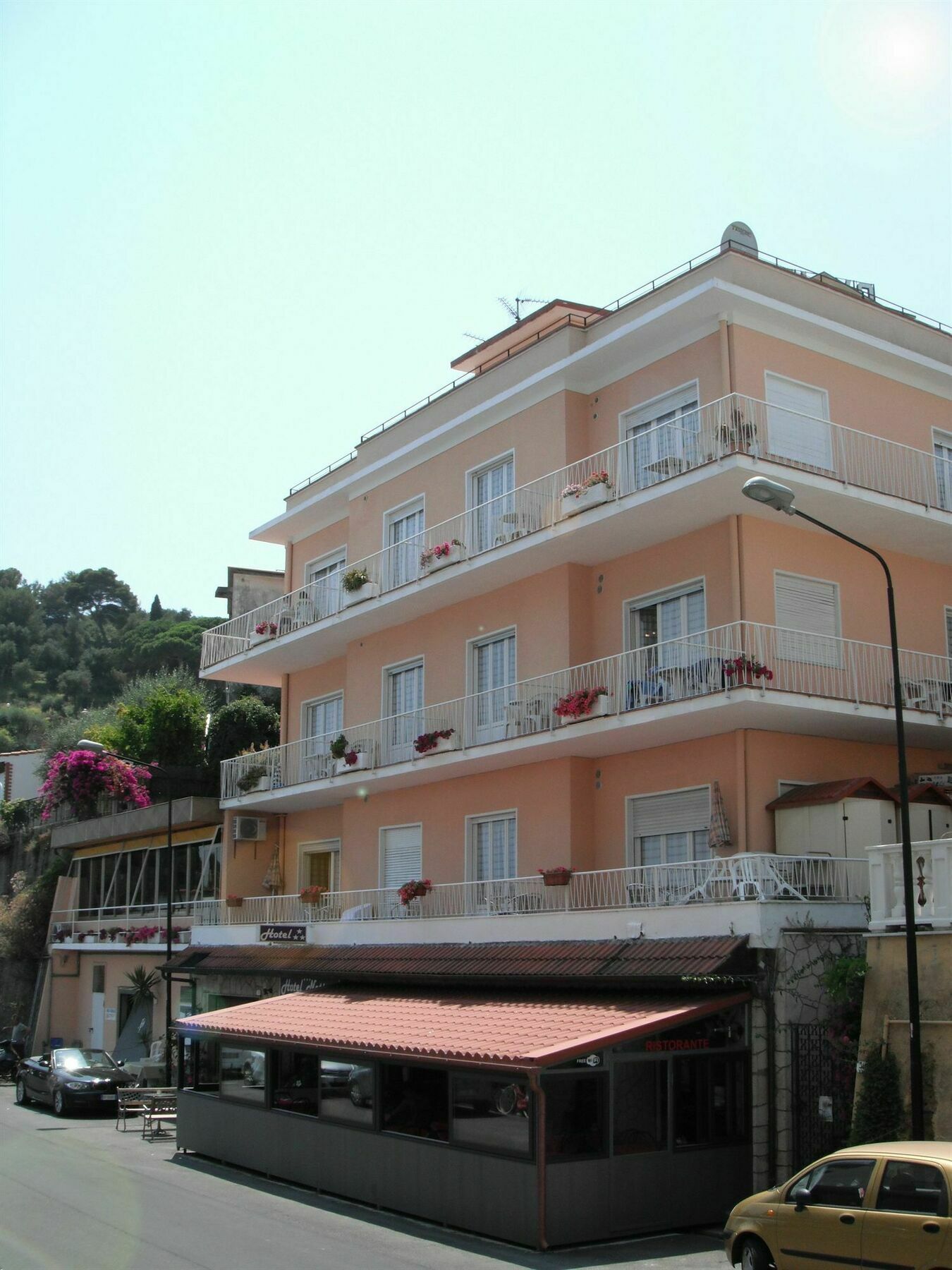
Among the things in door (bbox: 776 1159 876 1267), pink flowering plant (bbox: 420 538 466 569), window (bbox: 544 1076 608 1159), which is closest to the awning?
window (bbox: 544 1076 608 1159)

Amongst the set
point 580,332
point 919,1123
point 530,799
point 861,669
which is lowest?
point 919,1123

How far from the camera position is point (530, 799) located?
22.4 m

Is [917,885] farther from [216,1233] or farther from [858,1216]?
[216,1233]

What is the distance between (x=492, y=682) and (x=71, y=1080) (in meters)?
13.4

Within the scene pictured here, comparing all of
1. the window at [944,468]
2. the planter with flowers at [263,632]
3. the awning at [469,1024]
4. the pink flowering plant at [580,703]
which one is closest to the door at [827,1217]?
the awning at [469,1024]

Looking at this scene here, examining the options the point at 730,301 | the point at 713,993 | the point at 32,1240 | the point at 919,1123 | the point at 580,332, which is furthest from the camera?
the point at 580,332

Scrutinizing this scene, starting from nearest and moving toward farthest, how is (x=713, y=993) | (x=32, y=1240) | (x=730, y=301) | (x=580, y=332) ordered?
1. (x=32, y=1240)
2. (x=713, y=993)
3. (x=730, y=301)
4. (x=580, y=332)

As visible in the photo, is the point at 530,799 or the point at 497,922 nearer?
the point at 497,922

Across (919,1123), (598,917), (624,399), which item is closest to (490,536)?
(624,399)

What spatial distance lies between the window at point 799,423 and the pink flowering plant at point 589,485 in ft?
8.28

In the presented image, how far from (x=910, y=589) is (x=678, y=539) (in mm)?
4232

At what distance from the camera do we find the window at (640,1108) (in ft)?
50.6

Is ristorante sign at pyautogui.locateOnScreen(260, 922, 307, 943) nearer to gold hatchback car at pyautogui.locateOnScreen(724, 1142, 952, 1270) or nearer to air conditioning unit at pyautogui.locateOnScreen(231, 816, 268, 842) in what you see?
air conditioning unit at pyautogui.locateOnScreen(231, 816, 268, 842)

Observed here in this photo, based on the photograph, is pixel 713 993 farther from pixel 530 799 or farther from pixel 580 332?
pixel 580 332
